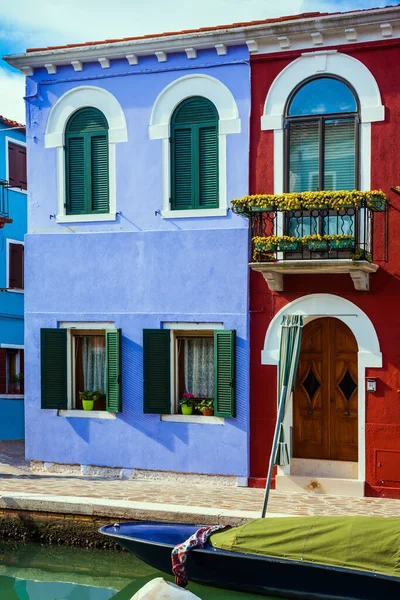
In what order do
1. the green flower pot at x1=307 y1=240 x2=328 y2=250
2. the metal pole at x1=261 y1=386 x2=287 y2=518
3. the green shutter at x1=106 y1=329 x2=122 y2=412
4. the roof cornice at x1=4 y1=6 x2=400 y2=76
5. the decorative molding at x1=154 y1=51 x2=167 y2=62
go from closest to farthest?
the metal pole at x1=261 y1=386 x2=287 y2=518 < the green flower pot at x1=307 y1=240 x2=328 y2=250 < the roof cornice at x1=4 y1=6 x2=400 y2=76 < the decorative molding at x1=154 y1=51 x2=167 y2=62 < the green shutter at x1=106 y1=329 x2=122 y2=412

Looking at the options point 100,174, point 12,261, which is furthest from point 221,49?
point 12,261

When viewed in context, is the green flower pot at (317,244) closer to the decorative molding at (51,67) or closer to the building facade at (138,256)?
the building facade at (138,256)

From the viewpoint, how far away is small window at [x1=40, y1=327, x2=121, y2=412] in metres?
16.3

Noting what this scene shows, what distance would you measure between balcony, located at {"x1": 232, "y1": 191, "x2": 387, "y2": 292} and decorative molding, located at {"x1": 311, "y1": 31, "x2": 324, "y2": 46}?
2.49m

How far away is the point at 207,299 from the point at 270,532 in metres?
5.40

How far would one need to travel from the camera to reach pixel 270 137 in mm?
15039

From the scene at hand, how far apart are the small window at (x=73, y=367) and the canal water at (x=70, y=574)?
11.1 ft

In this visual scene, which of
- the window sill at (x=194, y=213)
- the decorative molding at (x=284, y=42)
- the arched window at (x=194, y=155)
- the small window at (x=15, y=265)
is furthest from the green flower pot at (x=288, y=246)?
the small window at (x=15, y=265)

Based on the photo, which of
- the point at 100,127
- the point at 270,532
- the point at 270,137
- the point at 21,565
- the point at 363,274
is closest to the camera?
the point at 270,532

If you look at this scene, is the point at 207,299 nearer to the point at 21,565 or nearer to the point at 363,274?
the point at 363,274

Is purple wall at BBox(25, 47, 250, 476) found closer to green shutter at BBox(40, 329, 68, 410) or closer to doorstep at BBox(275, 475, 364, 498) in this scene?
green shutter at BBox(40, 329, 68, 410)

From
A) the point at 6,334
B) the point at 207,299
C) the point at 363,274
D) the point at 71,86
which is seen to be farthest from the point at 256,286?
the point at 6,334

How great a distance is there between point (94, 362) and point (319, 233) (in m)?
4.55

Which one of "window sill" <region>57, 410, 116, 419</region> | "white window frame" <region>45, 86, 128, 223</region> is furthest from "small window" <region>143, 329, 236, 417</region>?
"white window frame" <region>45, 86, 128, 223</region>
